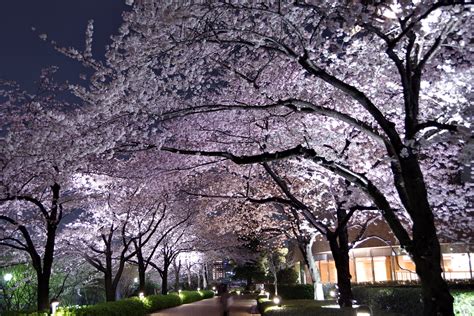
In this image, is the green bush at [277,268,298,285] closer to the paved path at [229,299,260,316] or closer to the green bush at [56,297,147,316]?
the paved path at [229,299,260,316]

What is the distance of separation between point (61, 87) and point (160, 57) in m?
7.97

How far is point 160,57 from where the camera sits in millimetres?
8273

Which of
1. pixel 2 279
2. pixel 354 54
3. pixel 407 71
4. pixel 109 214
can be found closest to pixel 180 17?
pixel 407 71

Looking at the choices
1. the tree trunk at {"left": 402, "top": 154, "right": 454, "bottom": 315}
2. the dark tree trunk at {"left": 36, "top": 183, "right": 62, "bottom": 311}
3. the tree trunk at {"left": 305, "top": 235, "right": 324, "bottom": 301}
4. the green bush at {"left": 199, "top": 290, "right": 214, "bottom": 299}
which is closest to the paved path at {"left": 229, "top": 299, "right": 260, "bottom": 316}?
the tree trunk at {"left": 305, "top": 235, "right": 324, "bottom": 301}

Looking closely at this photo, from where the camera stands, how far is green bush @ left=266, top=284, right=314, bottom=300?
1095 inches

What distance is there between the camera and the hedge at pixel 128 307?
1409 centimetres

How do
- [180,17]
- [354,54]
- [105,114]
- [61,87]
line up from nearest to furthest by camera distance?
[180,17], [105,114], [354,54], [61,87]

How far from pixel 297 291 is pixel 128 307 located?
12.3 metres

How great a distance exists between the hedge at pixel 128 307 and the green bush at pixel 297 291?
6.58m

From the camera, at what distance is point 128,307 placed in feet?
64.6

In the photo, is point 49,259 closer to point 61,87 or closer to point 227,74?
point 61,87

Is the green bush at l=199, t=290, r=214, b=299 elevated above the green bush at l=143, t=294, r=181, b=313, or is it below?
below

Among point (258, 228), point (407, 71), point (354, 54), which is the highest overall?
point (354, 54)

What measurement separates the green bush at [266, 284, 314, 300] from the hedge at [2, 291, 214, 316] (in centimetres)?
658
